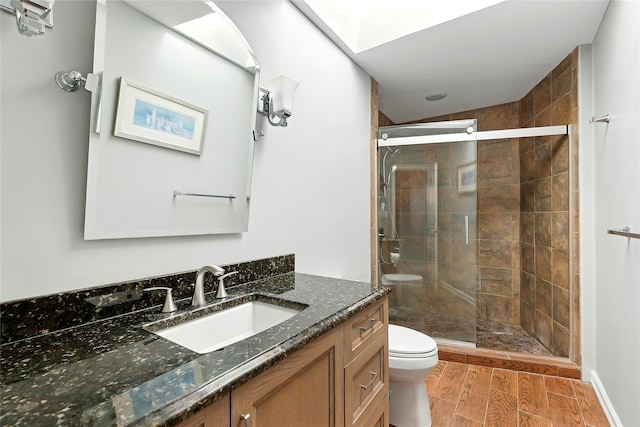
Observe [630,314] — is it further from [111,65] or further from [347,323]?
[111,65]

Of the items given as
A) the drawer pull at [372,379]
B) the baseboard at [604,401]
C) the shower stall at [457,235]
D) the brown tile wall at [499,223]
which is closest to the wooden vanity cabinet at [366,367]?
the drawer pull at [372,379]

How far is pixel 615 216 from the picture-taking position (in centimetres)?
175

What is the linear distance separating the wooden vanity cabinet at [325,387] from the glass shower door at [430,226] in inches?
66.5

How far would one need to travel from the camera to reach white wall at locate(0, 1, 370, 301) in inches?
31.0

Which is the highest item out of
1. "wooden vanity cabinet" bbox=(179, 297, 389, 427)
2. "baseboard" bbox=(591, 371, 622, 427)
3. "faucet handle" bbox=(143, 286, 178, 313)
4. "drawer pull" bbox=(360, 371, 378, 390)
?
"faucet handle" bbox=(143, 286, 178, 313)

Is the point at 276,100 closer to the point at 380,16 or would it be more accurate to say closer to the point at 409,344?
the point at 380,16

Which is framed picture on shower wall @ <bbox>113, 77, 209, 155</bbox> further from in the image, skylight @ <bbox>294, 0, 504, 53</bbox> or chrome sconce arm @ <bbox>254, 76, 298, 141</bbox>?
skylight @ <bbox>294, 0, 504, 53</bbox>

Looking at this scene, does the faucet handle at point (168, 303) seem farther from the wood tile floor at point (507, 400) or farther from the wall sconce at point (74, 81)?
the wood tile floor at point (507, 400)

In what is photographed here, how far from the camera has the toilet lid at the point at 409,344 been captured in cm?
166

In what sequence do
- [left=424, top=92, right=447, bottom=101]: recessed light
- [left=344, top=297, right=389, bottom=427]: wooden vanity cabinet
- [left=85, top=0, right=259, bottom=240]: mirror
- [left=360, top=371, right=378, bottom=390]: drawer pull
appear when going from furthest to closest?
[left=424, top=92, right=447, bottom=101]: recessed light → [left=360, top=371, right=378, bottom=390]: drawer pull → [left=344, top=297, right=389, bottom=427]: wooden vanity cabinet → [left=85, top=0, right=259, bottom=240]: mirror

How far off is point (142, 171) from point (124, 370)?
2.13 ft

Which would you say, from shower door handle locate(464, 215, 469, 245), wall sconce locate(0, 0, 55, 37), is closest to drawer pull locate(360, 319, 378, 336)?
wall sconce locate(0, 0, 55, 37)

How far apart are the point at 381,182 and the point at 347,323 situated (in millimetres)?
2029

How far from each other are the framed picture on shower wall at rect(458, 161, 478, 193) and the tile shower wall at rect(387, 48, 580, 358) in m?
0.61
